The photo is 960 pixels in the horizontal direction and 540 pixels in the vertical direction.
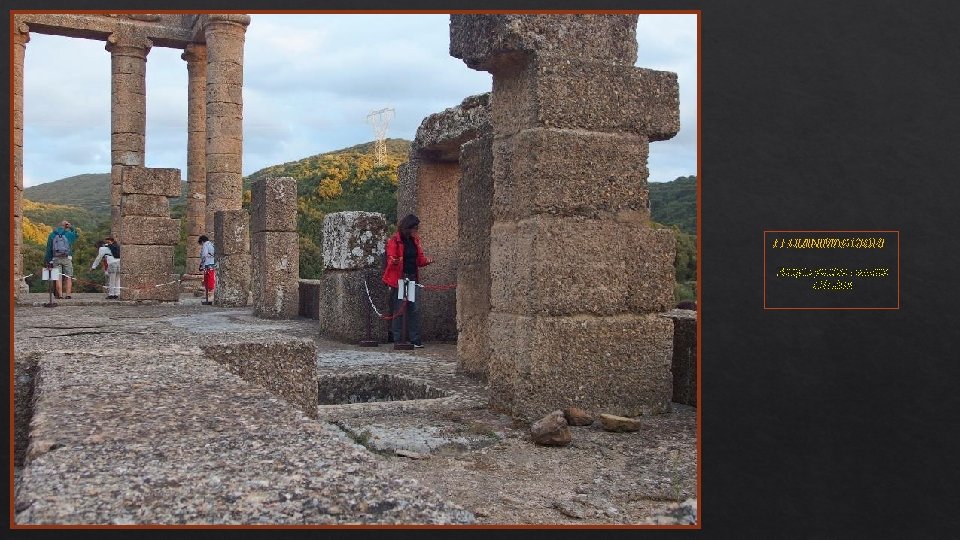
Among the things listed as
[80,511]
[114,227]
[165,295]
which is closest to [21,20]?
[114,227]

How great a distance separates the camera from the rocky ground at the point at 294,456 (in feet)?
7.73

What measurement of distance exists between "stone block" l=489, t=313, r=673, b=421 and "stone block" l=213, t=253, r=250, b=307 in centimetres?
1052

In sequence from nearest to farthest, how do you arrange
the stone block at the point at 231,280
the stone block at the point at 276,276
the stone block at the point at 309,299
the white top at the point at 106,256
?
the stone block at the point at 276,276
the stone block at the point at 309,299
the stone block at the point at 231,280
the white top at the point at 106,256

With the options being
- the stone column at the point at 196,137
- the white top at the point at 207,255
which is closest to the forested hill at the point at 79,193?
the stone column at the point at 196,137

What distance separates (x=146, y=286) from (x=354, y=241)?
22.4 ft

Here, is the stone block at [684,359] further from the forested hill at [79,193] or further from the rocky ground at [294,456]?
the forested hill at [79,193]

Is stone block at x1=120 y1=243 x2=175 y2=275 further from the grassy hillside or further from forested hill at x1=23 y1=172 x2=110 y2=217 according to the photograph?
forested hill at x1=23 y1=172 x2=110 y2=217

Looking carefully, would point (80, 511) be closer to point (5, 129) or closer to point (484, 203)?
point (5, 129)

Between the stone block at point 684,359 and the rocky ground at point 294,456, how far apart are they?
20 cm

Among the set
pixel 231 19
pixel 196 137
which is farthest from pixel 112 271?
pixel 196 137

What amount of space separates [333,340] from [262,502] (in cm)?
796

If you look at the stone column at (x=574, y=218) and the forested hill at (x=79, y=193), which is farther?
the forested hill at (x=79, y=193)

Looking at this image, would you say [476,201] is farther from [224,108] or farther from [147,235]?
[224,108]

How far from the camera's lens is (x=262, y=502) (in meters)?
2.38
